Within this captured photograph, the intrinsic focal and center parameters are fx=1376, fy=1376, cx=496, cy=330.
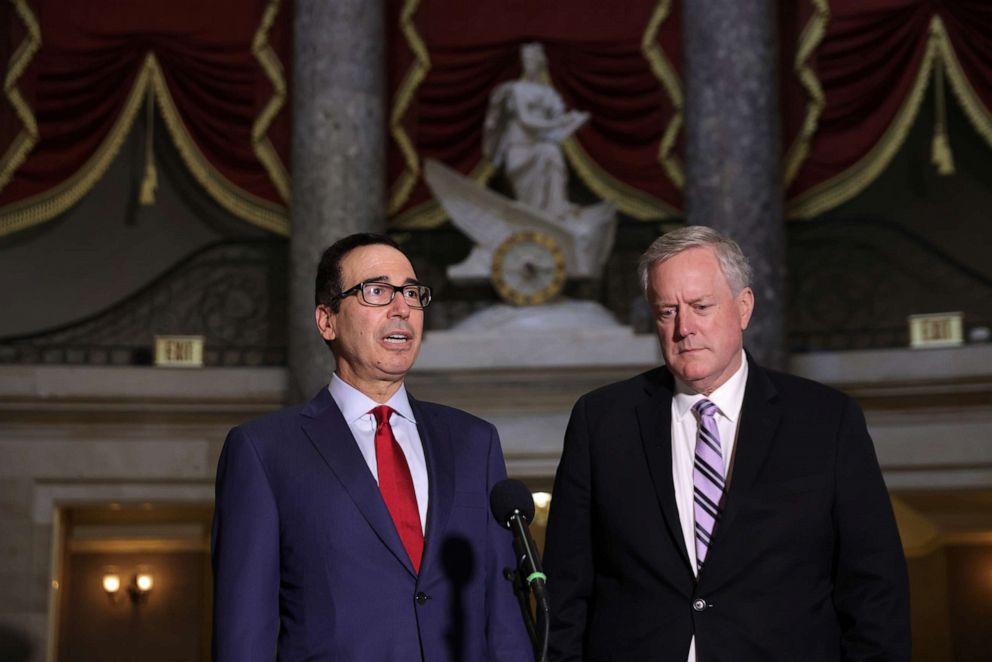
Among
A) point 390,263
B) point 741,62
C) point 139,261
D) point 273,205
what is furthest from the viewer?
point 139,261

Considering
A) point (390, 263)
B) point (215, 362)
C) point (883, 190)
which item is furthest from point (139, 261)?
point (390, 263)

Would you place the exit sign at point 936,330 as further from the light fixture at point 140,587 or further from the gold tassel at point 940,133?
the light fixture at point 140,587

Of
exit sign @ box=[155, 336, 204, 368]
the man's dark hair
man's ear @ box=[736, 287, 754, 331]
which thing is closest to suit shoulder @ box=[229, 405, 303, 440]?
the man's dark hair

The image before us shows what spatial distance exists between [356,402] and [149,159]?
23.3 ft

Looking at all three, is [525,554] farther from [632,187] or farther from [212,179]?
[212,179]

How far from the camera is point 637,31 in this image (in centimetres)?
991

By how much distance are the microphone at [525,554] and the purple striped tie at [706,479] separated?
1.63 ft

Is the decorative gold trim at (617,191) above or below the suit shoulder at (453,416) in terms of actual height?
above

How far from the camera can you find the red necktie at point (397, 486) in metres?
2.95

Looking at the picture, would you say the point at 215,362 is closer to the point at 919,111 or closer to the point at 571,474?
the point at 919,111

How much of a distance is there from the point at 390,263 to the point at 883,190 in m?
7.68

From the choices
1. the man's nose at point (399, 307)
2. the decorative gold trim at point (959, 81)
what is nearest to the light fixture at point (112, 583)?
the decorative gold trim at point (959, 81)

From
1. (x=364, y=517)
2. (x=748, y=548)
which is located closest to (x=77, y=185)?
(x=364, y=517)

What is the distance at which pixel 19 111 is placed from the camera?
959 cm
